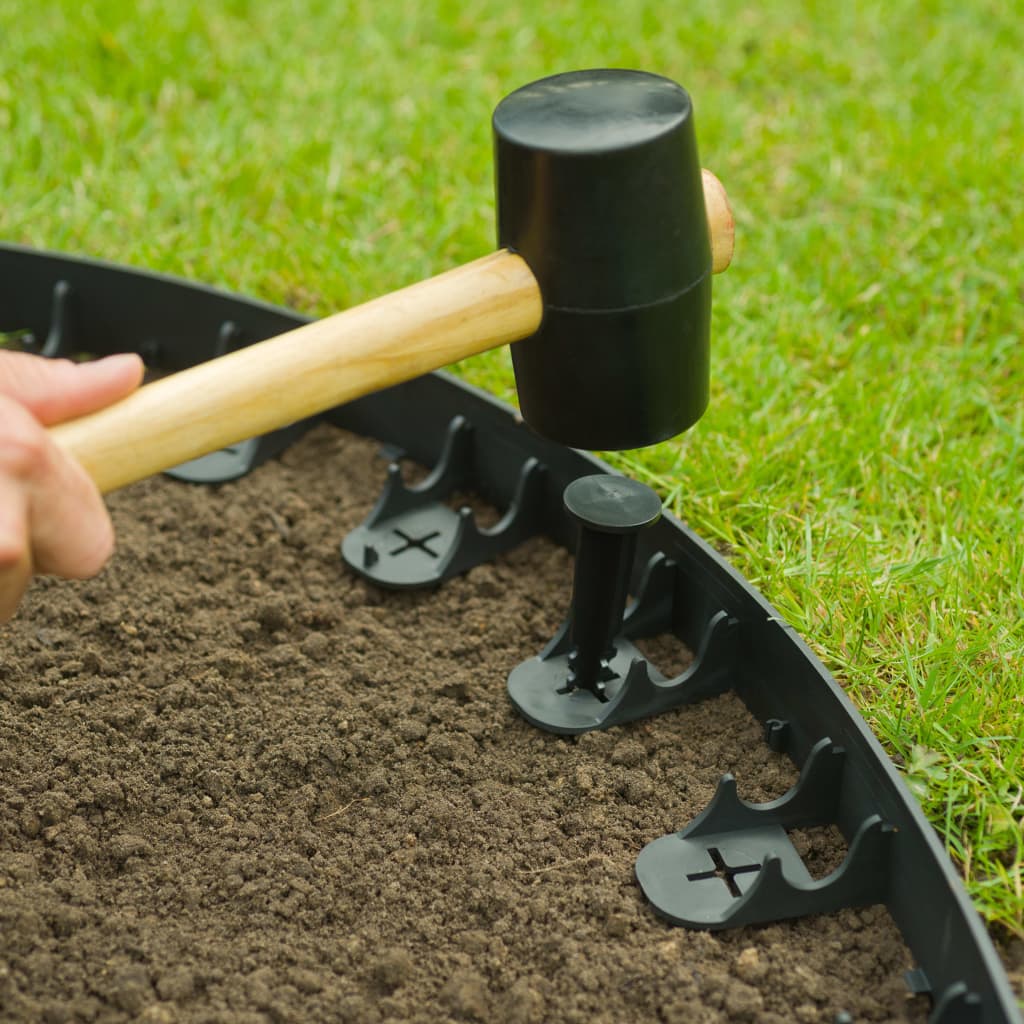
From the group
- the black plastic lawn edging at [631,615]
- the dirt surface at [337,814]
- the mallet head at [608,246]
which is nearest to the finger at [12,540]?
the dirt surface at [337,814]

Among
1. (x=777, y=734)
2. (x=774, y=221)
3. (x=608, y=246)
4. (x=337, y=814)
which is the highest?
(x=608, y=246)

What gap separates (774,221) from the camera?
3248 mm

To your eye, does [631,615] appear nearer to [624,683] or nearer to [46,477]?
[624,683]

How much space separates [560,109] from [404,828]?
1036 millimetres

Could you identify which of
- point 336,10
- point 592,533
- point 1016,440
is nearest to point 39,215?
point 336,10

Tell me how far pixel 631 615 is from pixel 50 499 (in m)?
1.06

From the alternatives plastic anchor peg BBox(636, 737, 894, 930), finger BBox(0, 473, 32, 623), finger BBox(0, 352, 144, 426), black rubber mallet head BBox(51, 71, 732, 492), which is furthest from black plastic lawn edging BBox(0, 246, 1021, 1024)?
finger BBox(0, 473, 32, 623)

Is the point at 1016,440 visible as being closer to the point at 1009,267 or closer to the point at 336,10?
the point at 1009,267

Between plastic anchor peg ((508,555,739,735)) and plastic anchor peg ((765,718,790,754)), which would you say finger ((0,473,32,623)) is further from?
plastic anchor peg ((765,718,790,754))

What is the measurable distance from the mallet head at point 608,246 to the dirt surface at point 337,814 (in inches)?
21.6

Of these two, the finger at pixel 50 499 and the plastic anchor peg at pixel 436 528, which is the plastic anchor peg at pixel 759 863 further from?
the finger at pixel 50 499

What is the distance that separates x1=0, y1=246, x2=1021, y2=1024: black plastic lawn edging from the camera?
5.45 feet

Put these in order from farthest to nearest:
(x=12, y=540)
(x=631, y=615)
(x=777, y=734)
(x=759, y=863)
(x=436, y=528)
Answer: (x=436, y=528) < (x=631, y=615) < (x=777, y=734) < (x=759, y=863) < (x=12, y=540)

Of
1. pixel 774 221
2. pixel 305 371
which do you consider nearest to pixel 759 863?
pixel 305 371
